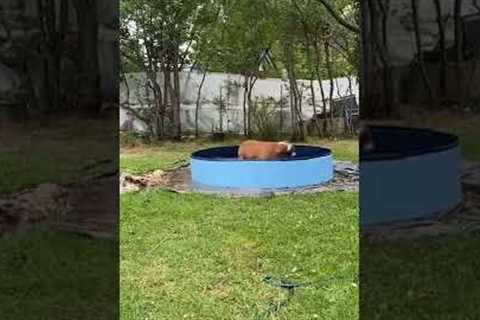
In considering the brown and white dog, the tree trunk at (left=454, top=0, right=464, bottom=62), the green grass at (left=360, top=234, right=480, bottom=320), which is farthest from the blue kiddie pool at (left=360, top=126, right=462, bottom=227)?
the brown and white dog

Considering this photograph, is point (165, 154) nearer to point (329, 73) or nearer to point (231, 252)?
point (231, 252)

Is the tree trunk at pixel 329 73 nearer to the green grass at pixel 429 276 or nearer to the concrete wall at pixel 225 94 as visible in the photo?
the concrete wall at pixel 225 94

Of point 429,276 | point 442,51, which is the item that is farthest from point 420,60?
point 429,276

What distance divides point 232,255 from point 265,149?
624 mm

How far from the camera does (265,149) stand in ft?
9.72

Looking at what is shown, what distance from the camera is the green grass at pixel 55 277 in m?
1.77

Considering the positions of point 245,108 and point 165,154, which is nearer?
point 165,154

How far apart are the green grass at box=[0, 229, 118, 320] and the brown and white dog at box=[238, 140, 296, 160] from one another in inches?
41.5

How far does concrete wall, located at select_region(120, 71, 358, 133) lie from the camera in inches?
102

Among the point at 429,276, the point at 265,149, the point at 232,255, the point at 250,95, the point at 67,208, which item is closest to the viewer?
the point at 429,276

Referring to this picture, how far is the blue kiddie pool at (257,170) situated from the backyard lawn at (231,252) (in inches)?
2.5

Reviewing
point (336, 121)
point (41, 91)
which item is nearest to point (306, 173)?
point (336, 121)

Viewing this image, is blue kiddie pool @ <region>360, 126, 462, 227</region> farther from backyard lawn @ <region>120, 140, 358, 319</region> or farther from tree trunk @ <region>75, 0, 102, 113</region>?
tree trunk @ <region>75, 0, 102, 113</region>

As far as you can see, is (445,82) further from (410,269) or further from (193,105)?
(193,105)
